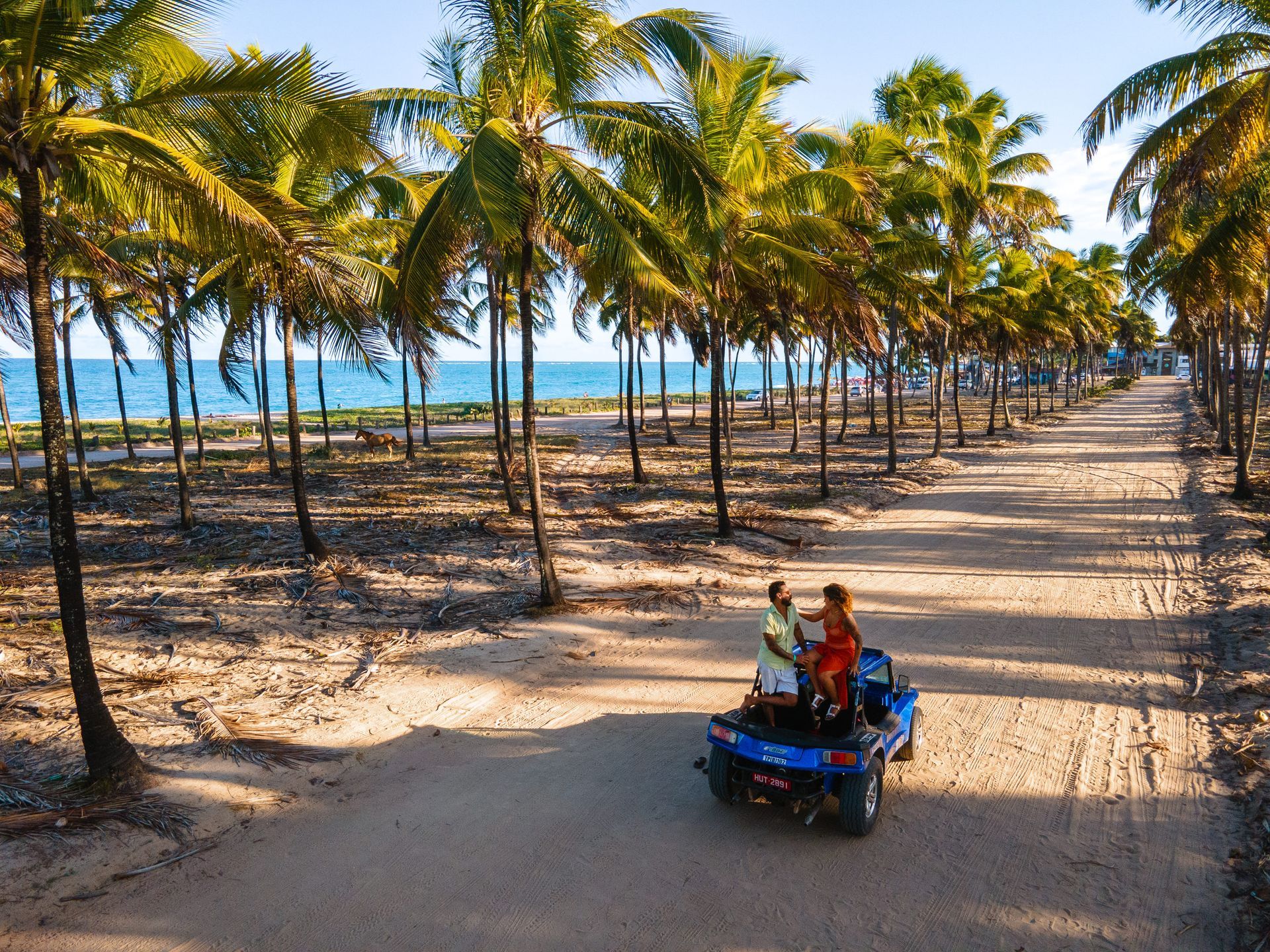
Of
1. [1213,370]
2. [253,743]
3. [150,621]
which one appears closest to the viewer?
[253,743]

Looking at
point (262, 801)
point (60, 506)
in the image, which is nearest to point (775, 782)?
point (262, 801)

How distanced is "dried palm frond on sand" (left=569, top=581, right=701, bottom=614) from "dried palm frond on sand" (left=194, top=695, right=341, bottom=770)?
4.38m

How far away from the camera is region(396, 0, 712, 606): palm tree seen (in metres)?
7.72

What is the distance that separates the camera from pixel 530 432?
1016cm

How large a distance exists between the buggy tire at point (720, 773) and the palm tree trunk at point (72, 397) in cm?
1491

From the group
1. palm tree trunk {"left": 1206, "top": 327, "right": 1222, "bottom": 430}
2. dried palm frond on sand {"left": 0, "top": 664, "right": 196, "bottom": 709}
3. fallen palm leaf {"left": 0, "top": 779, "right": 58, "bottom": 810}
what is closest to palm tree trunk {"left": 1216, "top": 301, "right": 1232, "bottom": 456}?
palm tree trunk {"left": 1206, "top": 327, "right": 1222, "bottom": 430}

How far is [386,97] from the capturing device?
9.16 meters

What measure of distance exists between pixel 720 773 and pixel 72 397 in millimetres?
16567

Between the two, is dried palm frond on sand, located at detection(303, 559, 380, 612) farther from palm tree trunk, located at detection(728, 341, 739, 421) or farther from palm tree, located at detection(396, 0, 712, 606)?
palm tree trunk, located at detection(728, 341, 739, 421)

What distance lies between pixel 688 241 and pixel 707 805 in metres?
6.50

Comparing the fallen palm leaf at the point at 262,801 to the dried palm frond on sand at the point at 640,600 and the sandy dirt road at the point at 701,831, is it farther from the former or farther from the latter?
the dried palm frond on sand at the point at 640,600

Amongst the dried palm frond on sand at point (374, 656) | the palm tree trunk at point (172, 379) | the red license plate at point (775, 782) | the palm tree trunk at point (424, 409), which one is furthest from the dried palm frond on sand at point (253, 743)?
the palm tree trunk at point (172, 379)

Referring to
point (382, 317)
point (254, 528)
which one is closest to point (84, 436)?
point (254, 528)

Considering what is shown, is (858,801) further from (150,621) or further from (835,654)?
(150,621)
